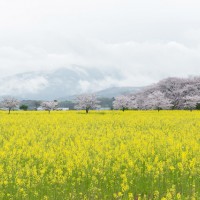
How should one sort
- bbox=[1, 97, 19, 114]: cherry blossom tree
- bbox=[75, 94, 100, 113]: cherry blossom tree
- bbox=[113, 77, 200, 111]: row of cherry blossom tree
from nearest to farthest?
1. bbox=[75, 94, 100, 113]: cherry blossom tree
2. bbox=[113, 77, 200, 111]: row of cherry blossom tree
3. bbox=[1, 97, 19, 114]: cherry blossom tree

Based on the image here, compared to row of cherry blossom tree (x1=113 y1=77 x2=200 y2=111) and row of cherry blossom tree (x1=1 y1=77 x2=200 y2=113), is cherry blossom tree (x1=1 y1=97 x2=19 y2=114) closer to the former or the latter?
row of cherry blossom tree (x1=1 y1=77 x2=200 y2=113)

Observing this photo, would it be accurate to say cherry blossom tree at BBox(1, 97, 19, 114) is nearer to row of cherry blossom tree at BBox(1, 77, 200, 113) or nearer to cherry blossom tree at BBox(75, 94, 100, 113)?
row of cherry blossom tree at BBox(1, 77, 200, 113)

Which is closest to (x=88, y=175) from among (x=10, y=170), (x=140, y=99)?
(x=10, y=170)

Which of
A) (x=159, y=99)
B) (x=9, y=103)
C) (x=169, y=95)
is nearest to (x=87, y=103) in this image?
(x=159, y=99)

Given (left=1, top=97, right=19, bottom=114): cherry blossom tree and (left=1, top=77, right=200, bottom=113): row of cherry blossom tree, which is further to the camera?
(left=1, top=97, right=19, bottom=114): cherry blossom tree

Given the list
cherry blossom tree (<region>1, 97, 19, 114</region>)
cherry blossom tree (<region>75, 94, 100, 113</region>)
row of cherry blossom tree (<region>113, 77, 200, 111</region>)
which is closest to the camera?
cherry blossom tree (<region>75, 94, 100, 113</region>)

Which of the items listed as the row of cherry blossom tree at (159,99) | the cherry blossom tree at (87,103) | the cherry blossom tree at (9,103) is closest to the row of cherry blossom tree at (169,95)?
the row of cherry blossom tree at (159,99)

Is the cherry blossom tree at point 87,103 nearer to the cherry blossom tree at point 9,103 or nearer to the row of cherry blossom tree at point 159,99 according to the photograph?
the row of cherry blossom tree at point 159,99

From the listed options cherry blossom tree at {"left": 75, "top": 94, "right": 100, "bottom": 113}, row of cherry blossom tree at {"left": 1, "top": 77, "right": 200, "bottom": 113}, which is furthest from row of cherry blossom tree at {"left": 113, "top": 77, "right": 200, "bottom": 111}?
cherry blossom tree at {"left": 75, "top": 94, "right": 100, "bottom": 113}

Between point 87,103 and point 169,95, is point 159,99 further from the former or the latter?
point 169,95

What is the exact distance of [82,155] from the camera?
12258 millimetres

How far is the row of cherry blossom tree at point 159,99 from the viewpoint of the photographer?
67.5m

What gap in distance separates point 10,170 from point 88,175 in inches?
89.7

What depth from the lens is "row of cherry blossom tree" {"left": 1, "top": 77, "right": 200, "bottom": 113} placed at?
6750 centimetres
